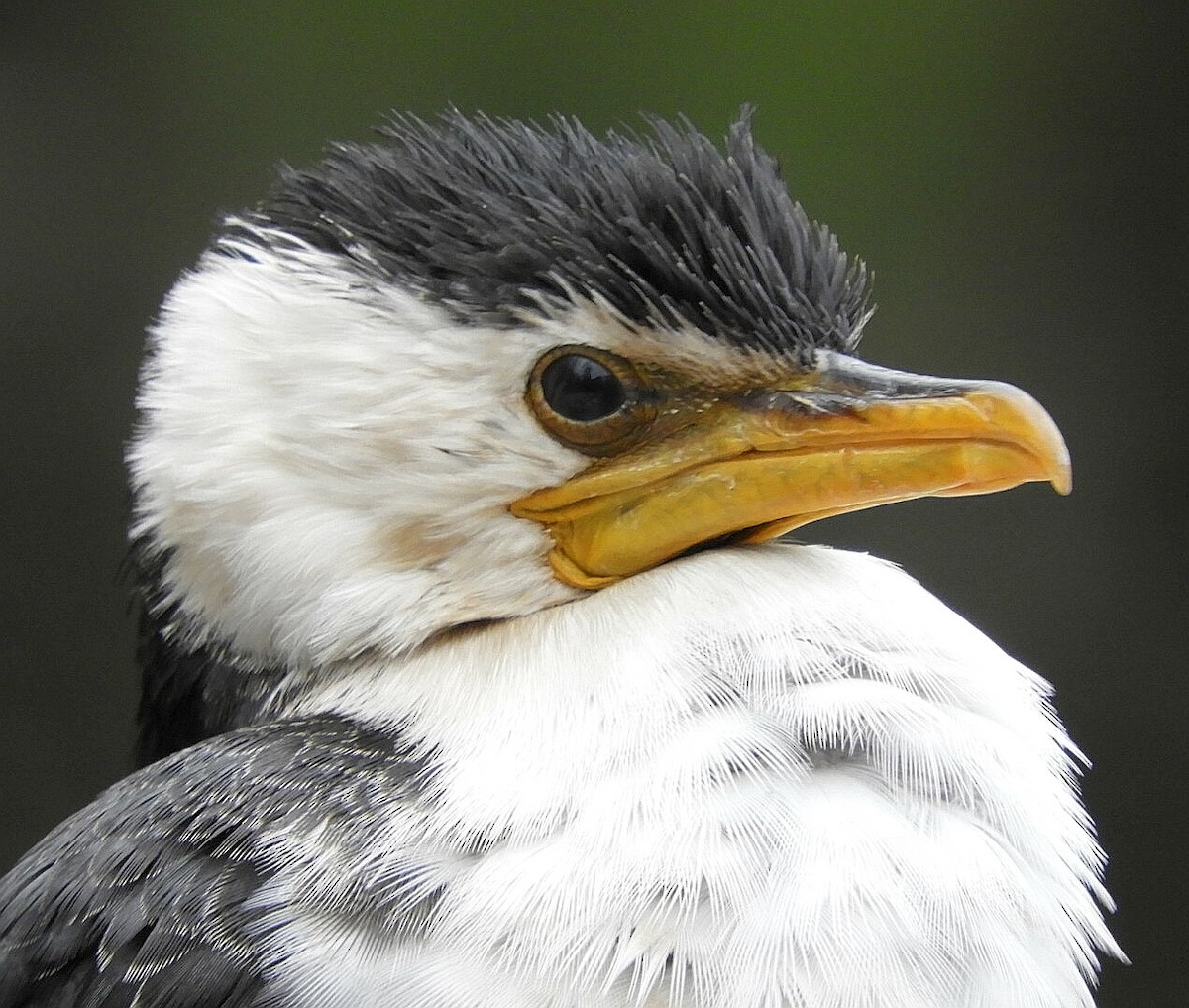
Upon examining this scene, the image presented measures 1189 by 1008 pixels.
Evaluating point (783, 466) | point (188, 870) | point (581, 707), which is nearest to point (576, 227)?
point (783, 466)

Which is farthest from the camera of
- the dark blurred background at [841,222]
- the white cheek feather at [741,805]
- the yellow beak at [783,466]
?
the dark blurred background at [841,222]

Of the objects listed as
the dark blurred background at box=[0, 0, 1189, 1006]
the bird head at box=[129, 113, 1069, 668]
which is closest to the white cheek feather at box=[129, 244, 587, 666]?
the bird head at box=[129, 113, 1069, 668]

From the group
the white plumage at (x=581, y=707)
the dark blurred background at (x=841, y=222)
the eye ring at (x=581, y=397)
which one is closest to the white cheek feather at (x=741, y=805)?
the white plumage at (x=581, y=707)

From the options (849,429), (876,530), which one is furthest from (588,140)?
(876,530)

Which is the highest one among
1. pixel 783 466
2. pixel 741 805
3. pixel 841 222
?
pixel 841 222

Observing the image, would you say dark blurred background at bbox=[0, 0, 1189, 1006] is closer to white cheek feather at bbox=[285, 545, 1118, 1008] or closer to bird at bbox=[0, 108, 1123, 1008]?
bird at bbox=[0, 108, 1123, 1008]

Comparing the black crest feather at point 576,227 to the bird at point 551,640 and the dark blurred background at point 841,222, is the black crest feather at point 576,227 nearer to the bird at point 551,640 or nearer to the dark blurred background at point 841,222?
the bird at point 551,640

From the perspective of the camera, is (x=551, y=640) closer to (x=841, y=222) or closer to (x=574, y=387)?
(x=574, y=387)
